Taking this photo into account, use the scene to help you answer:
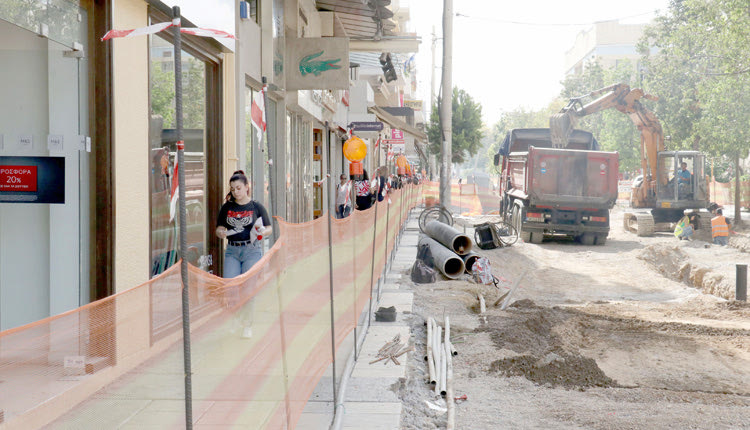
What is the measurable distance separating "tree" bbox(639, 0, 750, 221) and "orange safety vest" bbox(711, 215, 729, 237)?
4.79 meters

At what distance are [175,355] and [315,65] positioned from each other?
11435 mm

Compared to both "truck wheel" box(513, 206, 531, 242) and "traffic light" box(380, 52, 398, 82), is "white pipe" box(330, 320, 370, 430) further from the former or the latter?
"traffic light" box(380, 52, 398, 82)

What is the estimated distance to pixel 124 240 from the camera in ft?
20.2

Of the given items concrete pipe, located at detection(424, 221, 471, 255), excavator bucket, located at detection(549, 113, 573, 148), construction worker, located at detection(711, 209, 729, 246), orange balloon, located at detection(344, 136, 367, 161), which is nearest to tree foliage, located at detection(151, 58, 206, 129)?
orange balloon, located at detection(344, 136, 367, 161)

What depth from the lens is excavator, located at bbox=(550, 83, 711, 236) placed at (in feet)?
79.3

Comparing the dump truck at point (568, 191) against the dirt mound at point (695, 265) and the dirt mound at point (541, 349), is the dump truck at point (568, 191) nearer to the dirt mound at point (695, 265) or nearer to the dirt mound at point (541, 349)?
the dirt mound at point (695, 265)

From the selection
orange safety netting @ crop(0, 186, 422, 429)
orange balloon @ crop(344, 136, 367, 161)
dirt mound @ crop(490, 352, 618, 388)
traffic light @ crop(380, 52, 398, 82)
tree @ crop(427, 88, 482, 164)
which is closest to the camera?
orange safety netting @ crop(0, 186, 422, 429)

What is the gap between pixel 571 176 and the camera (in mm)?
21547

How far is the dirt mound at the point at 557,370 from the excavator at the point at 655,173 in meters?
17.0

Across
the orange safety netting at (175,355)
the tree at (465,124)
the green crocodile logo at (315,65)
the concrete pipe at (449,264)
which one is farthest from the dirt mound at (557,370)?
the tree at (465,124)

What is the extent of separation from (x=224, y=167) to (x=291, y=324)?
5093mm

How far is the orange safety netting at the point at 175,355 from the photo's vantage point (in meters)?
2.09

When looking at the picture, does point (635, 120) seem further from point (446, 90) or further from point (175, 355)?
point (175, 355)

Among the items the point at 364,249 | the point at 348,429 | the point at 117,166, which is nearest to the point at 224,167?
the point at 364,249
